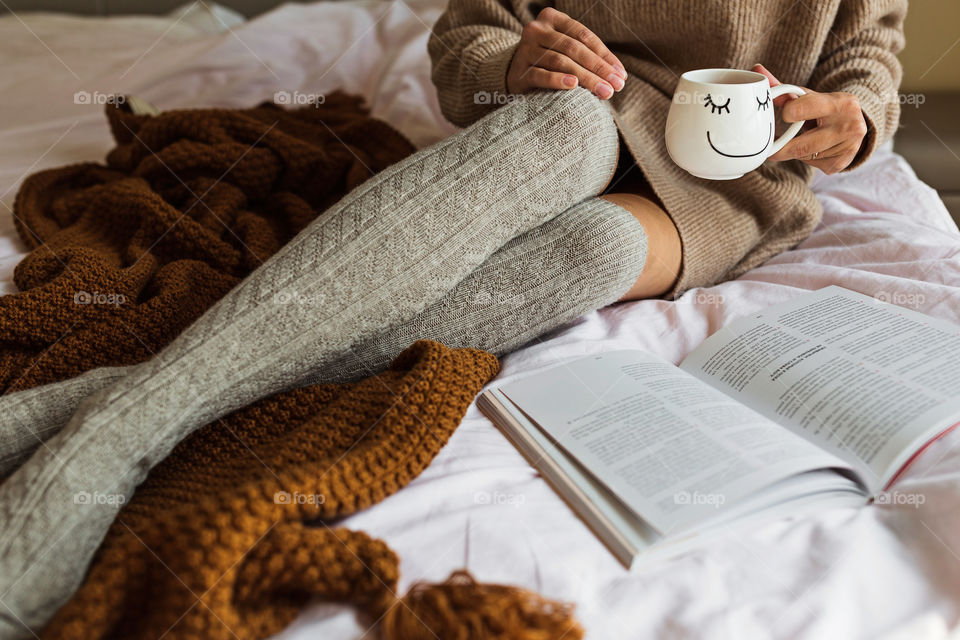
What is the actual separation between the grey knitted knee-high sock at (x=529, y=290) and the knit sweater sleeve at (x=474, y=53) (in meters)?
0.23

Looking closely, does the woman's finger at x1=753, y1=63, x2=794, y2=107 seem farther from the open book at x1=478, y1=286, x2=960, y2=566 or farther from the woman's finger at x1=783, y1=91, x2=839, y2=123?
the open book at x1=478, y1=286, x2=960, y2=566

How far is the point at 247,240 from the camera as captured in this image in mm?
845

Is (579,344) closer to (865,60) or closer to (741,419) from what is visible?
(741,419)

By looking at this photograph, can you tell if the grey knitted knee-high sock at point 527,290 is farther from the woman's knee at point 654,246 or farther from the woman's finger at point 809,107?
the woman's finger at point 809,107

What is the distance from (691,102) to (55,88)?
121 centimetres

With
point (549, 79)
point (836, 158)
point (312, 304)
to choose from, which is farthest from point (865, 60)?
point (312, 304)

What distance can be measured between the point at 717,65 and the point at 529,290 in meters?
0.44

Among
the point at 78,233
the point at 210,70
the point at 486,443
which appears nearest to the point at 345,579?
the point at 486,443

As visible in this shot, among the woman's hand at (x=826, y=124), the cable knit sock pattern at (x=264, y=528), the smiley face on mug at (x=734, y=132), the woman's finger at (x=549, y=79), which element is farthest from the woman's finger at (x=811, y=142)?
the cable knit sock pattern at (x=264, y=528)

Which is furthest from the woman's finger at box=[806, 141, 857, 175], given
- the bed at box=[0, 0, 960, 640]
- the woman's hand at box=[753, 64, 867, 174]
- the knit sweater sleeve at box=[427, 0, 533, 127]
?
the knit sweater sleeve at box=[427, 0, 533, 127]

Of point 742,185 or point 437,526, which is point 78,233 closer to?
point 437,526

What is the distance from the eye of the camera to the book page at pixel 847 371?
1.82 feet

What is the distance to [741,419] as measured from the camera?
0.58 meters

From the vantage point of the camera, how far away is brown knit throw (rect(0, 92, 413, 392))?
692 millimetres
